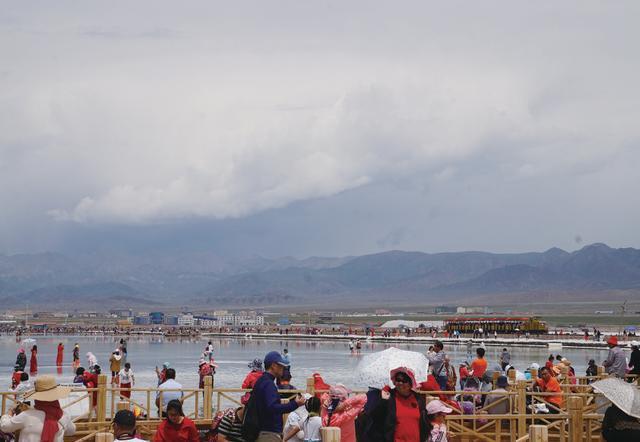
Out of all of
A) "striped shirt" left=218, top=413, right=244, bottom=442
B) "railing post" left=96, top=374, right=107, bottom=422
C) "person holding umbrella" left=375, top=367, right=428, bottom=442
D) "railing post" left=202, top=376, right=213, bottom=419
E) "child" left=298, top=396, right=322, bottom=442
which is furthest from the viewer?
"railing post" left=202, top=376, right=213, bottom=419

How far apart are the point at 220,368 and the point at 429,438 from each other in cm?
4511

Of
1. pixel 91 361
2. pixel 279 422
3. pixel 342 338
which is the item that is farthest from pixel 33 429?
pixel 342 338

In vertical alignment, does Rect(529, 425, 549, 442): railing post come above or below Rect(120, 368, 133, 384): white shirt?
above

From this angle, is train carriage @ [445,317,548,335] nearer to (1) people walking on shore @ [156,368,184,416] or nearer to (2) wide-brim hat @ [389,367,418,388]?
(1) people walking on shore @ [156,368,184,416]

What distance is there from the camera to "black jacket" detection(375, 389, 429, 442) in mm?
9812

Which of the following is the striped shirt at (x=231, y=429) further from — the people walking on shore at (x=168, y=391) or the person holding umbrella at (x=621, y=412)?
the people walking on shore at (x=168, y=391)

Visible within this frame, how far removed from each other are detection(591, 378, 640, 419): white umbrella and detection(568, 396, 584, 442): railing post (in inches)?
209

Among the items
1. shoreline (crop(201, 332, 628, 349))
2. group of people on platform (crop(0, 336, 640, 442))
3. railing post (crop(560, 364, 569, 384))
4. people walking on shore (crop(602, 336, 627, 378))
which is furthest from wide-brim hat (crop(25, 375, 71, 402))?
shoreline (crop(201, 332, 628, 349))

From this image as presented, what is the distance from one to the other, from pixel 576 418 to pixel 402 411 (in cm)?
531

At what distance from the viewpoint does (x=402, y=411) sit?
9.91 meters

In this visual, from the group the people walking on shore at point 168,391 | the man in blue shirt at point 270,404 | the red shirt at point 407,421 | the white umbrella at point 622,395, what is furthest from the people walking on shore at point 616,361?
the man in blue shirt at point 270,404

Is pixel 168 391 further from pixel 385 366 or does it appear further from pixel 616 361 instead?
pixel 385 366

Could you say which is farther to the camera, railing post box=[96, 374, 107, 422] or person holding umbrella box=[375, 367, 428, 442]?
railing post box=[96, 374, 107, 422]

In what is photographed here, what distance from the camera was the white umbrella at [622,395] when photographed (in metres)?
8.78
